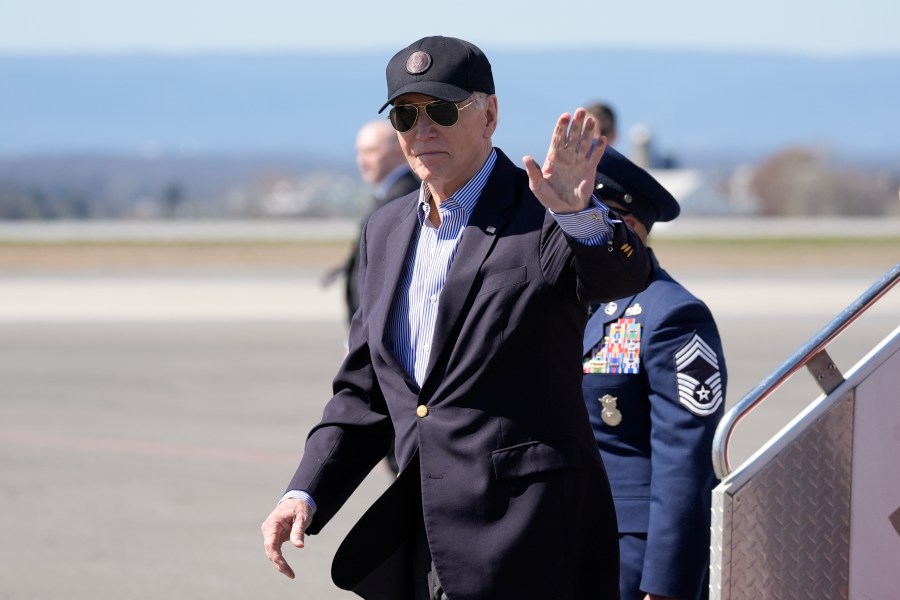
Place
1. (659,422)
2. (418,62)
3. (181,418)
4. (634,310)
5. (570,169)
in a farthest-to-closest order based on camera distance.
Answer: (181,418), (634,310), (659,422), (418,62), (570,169)

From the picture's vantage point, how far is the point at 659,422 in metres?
3.18

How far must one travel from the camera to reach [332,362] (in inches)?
528

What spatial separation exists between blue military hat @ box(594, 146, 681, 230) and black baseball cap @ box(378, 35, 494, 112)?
0.58 m

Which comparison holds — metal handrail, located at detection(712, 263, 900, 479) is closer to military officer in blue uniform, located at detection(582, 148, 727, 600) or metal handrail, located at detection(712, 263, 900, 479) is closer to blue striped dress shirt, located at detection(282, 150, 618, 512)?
military officer in blue uniform, located at detection(582, 148, 727, 600)

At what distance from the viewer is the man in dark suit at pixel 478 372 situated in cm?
269

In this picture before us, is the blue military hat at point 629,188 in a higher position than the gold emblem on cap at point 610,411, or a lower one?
higher

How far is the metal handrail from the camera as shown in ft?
8.91

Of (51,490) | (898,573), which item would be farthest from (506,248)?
(51,490)

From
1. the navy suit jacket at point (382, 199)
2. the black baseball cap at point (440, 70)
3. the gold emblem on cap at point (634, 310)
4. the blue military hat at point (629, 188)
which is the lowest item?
the navy suit jacket at point (382, 199)

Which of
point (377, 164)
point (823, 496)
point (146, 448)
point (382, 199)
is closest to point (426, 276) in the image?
point (823, 496)

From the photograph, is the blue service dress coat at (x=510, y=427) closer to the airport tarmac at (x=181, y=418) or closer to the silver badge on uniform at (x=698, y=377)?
the silver badge on uniform at (x=698, y=377)

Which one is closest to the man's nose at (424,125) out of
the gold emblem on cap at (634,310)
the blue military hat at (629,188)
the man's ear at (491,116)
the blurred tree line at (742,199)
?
the man's ear at (491,116)

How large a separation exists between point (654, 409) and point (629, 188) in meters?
0.52

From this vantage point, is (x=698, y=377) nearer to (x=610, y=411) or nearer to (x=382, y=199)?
(x=610, y=411)
